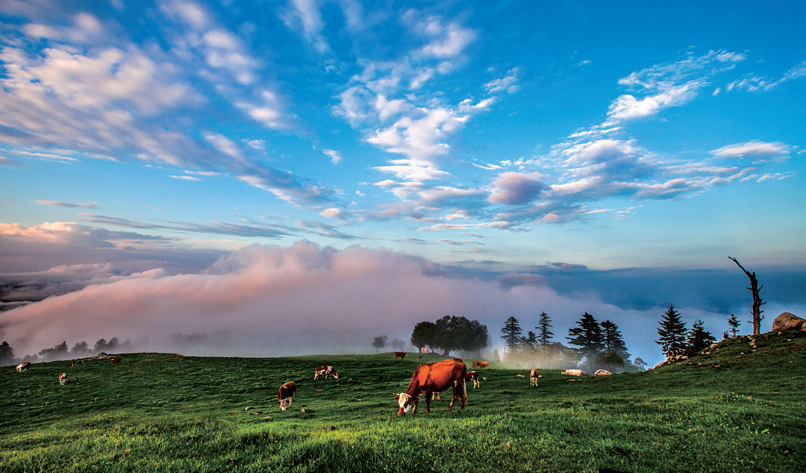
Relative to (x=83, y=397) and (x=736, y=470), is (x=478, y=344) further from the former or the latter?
(x=736, y=470)

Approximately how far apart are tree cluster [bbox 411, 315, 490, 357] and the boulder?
77226 millimetres

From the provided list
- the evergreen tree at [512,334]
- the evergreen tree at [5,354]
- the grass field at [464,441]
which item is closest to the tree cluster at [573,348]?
the evergreen tree at [512,334]

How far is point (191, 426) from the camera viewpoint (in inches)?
498

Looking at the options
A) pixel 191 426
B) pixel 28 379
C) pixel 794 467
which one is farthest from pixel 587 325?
pixel 28 379

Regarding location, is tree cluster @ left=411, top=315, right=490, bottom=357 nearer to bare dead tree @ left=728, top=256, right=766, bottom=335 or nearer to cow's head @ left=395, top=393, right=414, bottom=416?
bare dead tree @ left=728, top=256, right=766, bottom=335

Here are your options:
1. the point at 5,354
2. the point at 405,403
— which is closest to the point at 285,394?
the point at 405,403

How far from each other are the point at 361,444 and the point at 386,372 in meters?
36.1

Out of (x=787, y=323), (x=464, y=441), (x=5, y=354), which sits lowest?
(x=5, y=354)

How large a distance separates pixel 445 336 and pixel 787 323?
3119 inches

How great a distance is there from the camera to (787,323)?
133ft

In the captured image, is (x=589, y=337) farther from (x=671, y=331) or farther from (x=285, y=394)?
(x=285, y=394)

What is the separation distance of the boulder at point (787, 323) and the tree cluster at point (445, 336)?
7723 cm

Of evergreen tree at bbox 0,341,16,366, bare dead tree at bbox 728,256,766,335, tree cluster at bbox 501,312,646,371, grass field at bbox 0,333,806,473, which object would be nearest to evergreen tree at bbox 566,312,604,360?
tree cluster at bbox 501,312,646,371

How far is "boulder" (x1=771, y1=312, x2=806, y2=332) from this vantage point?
127ft
